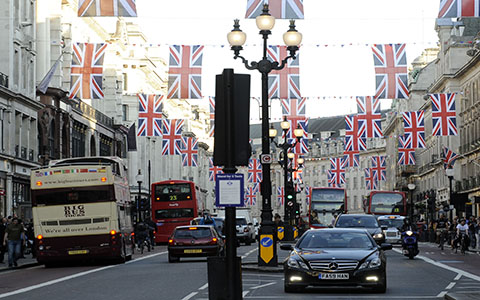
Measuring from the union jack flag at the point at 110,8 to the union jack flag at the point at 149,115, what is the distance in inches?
1030

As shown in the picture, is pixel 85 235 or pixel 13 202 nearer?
pixel 85 235

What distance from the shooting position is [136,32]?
335ft

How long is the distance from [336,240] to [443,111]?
35456 millimetres

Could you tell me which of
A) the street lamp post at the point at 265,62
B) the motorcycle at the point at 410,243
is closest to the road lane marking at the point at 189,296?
the street lamp post at the point at 265,62

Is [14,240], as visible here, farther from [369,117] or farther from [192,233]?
[369,117]

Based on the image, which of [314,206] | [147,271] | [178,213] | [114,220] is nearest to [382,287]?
[147,271]

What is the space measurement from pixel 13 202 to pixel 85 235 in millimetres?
19528

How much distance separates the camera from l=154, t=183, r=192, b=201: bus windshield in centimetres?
6225

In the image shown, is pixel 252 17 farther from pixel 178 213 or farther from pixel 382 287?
pixel 178 213

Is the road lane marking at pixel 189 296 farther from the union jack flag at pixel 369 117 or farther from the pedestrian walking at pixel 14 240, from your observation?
the union jack flag at pixel 369 117

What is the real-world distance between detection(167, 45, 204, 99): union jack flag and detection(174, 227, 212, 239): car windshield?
5110mm

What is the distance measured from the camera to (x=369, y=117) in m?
54.3

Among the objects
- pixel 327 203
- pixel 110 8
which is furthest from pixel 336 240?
pixel 327 203

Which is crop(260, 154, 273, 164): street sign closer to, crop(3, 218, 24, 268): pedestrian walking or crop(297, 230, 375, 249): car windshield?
crop(297, 230, 375, 249): car windshield
